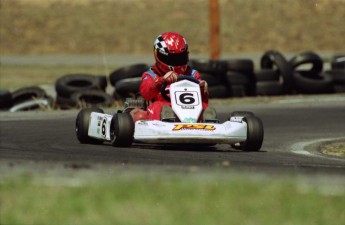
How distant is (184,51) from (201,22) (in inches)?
1040

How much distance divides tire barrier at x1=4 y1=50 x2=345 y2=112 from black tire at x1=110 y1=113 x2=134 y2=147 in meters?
5.52

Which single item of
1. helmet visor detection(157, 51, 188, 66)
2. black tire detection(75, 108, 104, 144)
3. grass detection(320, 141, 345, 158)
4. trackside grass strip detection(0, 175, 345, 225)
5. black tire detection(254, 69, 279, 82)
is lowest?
black tire detection(254, 69, 279, 82)

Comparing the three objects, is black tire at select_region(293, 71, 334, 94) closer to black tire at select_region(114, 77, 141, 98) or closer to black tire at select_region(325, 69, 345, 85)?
black tire at select_region(325, 69, 345, 85)

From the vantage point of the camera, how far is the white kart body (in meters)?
10.3

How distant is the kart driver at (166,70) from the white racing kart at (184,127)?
92 mm

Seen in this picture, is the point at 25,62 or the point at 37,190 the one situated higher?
the point at 37,190


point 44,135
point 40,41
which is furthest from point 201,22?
point 44,135

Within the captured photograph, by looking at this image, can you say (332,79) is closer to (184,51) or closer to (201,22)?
(184,51)

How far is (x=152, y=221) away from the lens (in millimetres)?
6203

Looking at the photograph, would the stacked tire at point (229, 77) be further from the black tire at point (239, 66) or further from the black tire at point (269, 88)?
the black tire at point (269, 88)

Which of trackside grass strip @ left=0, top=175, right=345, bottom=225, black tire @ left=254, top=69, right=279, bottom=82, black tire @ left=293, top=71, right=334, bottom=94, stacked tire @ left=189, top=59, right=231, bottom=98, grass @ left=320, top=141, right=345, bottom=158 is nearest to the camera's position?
trackside grass strip @ left=0, top=175, right=345, bottom=225

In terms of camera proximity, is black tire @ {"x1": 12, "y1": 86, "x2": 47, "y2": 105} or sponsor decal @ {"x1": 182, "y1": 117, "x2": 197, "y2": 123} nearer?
sponsor decal @ {"x1": 182, "y1": 117, "x2": 197, "y2": 123}

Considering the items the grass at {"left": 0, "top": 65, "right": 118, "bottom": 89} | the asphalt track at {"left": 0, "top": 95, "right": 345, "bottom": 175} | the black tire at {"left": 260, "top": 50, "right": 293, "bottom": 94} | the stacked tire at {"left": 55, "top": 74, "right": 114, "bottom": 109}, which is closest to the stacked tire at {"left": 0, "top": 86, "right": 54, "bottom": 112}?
the stacked tire at {"left": 55, "top": 74, "right": 114, "bottom": 109}

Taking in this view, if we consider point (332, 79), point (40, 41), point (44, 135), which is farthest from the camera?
point (40, 41)
